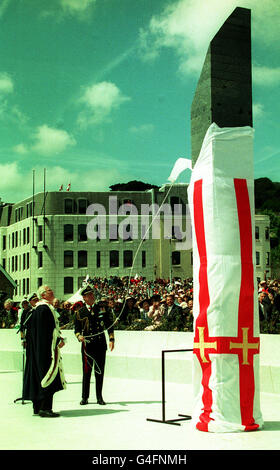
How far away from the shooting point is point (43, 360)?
11547 millimetres

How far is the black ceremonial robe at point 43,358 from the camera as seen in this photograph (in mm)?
11461

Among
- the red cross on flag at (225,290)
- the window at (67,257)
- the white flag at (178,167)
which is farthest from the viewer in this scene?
the window at (67,257)

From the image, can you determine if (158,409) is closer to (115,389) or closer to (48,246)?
(115,389)

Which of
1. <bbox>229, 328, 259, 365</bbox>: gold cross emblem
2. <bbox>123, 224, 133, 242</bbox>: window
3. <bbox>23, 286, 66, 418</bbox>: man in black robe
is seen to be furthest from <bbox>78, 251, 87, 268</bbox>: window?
<bbox>229, 328, 259, 365</bbox>: gold cross emblem

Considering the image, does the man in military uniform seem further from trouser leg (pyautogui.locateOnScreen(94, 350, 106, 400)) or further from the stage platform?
the stage platform

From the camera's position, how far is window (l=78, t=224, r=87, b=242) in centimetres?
9019

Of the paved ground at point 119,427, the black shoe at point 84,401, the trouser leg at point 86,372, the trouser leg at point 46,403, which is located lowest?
the paved ground at point 119,427

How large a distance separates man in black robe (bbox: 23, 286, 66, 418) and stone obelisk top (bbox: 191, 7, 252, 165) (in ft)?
11.9

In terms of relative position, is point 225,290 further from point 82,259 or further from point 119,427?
point 82,259

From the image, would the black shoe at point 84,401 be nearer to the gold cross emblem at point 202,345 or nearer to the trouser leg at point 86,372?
the trouser leg at point 86,372

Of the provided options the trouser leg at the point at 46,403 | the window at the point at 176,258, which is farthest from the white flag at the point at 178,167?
the window at the point at 176,258

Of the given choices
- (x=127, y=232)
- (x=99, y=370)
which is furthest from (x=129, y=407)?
(x=127, y=232)

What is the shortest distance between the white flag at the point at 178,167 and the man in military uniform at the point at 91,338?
299cm
